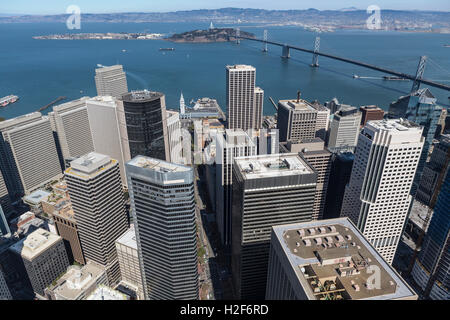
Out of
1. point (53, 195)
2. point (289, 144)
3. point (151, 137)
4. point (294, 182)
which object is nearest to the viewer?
point (294, 182)

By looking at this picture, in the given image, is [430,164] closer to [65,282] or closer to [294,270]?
[294,270]

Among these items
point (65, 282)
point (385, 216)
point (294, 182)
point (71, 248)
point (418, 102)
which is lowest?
point (71, 248)

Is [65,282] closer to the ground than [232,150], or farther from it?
closer to the ground

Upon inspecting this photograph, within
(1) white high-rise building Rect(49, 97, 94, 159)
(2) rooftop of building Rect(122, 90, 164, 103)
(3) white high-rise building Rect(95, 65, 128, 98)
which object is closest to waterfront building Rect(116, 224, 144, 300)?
(2) rooftop of building Rect(122, 90, 164, 103)

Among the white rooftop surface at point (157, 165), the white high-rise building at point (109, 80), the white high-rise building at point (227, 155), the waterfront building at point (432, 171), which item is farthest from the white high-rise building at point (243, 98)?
the white rooftop surface at point (157, 165)

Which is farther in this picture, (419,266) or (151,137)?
(151,137)

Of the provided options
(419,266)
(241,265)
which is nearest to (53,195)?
(241,265)

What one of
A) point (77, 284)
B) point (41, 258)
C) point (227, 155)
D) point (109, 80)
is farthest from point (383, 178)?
point (109, 80)
